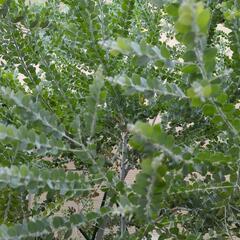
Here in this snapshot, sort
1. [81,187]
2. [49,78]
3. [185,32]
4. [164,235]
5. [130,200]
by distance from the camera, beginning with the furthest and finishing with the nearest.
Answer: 1. [49,78]
2. [164,235]
3. [81,187]
4. [130,200]
5. [185,32]

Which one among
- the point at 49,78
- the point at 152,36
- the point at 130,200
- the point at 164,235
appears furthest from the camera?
the point at 152,36

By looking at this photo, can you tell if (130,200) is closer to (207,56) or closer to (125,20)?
(207,56)

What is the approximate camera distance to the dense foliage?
2.63 feet

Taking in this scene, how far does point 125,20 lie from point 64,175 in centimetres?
83

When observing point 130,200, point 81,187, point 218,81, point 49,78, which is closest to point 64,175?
point 81,187

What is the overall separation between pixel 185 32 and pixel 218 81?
23cm

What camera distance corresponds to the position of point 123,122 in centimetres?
159

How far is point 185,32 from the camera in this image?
689mm

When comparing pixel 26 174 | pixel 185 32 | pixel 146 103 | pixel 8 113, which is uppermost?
pixel 146 103

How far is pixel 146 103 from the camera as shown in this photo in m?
1.70

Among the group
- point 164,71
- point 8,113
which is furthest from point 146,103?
point 8,113

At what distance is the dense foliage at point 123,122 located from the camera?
31.6 inches

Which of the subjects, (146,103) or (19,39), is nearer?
(19,39)

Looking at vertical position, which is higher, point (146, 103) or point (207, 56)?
point (146, 103)
